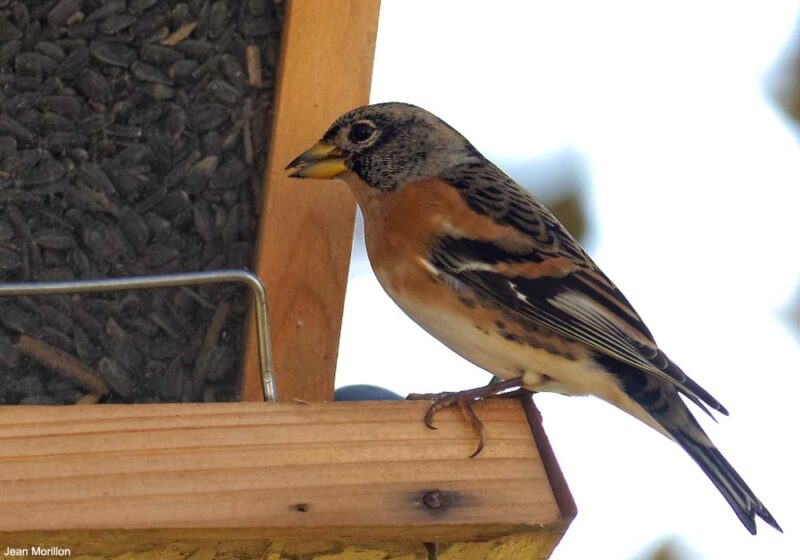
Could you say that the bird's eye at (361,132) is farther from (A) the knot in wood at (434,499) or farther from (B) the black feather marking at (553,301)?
(A) the knot in wood at (434,499)

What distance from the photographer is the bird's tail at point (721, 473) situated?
3.20 m

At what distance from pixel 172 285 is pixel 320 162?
2.79 feet

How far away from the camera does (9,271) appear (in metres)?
3.42

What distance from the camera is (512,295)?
337 cm

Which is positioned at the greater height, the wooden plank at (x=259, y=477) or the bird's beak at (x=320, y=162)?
the bird's beak at (x=320, y=162)

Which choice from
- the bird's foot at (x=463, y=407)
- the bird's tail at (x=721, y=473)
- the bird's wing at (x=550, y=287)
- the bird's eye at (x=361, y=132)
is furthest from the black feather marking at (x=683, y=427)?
the bird's eye at (x=361, y=132)

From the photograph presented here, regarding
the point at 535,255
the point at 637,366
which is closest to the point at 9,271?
the point at 535,255

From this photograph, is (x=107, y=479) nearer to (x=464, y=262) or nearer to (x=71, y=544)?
(x=71, y=544)

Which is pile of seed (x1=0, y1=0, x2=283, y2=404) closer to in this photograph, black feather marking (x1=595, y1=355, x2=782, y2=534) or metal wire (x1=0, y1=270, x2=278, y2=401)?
metal wire (x1=0, y1=270, x2=278, y2=401)

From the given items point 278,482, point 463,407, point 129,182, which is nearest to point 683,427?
point 463,407

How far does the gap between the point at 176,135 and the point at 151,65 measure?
7.7 inches

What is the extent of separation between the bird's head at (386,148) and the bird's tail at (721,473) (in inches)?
43.2

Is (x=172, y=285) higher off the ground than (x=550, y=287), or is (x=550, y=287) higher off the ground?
(x=172, y=285)

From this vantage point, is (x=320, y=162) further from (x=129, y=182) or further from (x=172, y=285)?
(x=172, y=285)
